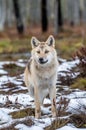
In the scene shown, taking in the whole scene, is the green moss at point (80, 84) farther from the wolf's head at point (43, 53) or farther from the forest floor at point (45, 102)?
the wolf's head at point (43, 53)

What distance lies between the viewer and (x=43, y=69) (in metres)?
8.45

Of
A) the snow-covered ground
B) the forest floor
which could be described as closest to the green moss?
the forest floor

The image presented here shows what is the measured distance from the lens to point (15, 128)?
7727 mm

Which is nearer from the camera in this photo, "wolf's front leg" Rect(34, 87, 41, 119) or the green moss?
"wolf's front leg" Rect(34, 87, 41, 119)

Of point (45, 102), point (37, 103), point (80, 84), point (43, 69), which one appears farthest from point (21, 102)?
point (80, 84)

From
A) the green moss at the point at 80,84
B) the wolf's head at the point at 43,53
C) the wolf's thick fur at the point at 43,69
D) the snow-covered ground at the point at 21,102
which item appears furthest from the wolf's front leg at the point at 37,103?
the green moss at the point at 80,84

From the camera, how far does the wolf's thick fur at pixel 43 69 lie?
26.8ft

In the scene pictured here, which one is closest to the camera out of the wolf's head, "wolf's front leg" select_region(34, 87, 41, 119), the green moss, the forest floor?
the forest floor

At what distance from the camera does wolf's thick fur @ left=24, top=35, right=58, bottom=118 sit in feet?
26.8

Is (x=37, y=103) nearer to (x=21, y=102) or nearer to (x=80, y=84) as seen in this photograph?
(x=21, y=102)

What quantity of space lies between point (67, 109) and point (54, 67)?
94cm

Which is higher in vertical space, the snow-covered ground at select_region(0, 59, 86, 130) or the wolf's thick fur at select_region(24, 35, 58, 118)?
the wolf's thick fur at select_region(24, 35, 58, 118)

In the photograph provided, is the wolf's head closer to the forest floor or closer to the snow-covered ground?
the forest floor

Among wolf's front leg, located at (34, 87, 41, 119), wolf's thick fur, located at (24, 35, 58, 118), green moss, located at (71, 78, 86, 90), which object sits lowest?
green moss, located at (71, 78, 86, 90)
